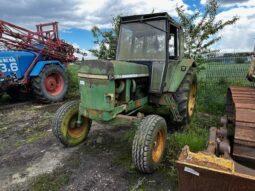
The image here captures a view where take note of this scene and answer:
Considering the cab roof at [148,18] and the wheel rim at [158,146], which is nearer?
the wheel rim at [158,146]

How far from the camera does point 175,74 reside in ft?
15.1

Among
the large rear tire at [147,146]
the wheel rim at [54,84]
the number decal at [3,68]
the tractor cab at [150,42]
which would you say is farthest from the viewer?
the wheel rim at [54,84]

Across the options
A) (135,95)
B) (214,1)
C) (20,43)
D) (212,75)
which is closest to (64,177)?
(135,95)

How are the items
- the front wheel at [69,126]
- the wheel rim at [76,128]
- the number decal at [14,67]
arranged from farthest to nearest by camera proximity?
the number decal at [14,67], the wheel rim at [76,128], the front wheel at [69,126]

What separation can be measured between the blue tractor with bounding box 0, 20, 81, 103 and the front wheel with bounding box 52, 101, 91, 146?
3909 millimetres

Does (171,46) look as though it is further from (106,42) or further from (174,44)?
(106,42)

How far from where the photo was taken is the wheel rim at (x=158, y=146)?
339 centimetres

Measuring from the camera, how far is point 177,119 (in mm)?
4578

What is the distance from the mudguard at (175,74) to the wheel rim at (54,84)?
16.0 feet

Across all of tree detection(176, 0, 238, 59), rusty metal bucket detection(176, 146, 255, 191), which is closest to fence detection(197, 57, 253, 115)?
tree detection(176, 0, 238, 59)

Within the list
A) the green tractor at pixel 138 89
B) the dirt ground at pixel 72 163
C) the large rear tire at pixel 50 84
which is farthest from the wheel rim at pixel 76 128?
→ the large rear tire at pixel 50 84

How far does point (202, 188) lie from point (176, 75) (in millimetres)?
2905

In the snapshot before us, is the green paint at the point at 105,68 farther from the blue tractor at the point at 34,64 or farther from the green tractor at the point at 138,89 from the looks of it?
the blue tractor at the point at 34,64

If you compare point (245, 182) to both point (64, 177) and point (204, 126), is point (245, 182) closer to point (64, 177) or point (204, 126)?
point (64, 177)
